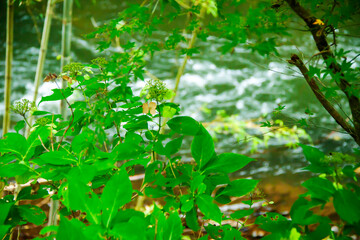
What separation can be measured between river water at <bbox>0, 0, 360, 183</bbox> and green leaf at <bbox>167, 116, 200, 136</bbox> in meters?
1.85

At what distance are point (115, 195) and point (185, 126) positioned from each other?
9.7 inches

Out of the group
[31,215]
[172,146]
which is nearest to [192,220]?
[172,146]

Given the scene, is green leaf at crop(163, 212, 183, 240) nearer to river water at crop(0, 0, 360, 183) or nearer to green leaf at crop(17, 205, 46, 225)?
green leaf at crop(17, 205, 46, 225)

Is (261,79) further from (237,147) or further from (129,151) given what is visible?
(129,151)

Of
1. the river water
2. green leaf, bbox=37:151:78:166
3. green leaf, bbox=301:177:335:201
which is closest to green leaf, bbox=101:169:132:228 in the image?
green leaf, bbox=37:151:78:166

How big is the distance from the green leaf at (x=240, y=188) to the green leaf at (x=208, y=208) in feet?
0.33

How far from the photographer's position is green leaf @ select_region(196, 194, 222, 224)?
0.57 meters

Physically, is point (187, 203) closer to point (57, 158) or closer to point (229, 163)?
point (229, 163)

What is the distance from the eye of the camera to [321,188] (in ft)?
1.51

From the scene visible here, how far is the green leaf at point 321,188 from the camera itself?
0.45 meters

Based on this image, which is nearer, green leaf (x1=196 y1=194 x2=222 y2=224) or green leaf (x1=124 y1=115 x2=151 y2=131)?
green leaf (x1=196 y1=194 x2=222 y2=224)

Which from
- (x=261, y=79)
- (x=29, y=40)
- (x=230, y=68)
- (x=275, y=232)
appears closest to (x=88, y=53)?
(x=29, y=40)

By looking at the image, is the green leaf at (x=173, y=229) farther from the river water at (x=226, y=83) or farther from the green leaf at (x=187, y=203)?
the river water at (x=226, y=83)

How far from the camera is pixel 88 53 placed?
287 cm
